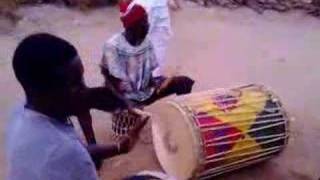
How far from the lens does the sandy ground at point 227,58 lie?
476cm

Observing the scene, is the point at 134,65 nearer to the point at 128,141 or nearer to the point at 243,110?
the point at 243,110

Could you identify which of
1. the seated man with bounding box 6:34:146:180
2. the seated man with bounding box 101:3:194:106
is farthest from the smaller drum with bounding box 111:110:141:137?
the seated man with bounding box 6:34:146:180

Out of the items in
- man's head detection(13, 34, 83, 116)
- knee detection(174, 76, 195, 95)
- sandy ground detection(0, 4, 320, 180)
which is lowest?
sandy ground detection(0, 4, 320, 180)

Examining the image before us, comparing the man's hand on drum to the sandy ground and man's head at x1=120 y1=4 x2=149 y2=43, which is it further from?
man's head at x1=120 y1=4 x2=149 y2=43

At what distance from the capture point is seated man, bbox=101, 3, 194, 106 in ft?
14.9

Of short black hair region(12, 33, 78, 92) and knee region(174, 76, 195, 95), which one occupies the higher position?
short black hair region(12, 33, 78, 92)

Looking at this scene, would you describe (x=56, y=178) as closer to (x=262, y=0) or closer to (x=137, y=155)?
(x=137, y=155)

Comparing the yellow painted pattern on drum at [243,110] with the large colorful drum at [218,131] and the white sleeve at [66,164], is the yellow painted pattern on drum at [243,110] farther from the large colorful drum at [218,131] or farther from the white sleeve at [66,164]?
the white sleeve at [66,164]

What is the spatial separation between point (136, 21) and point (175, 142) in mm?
808

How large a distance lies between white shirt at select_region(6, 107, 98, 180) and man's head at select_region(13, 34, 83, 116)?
2.0 inches

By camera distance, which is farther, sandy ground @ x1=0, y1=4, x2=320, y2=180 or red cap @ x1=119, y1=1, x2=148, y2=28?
sandy ground @ x1=0, y1=4, x2=320, y2=180

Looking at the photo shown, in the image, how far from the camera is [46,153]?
7.00 ft

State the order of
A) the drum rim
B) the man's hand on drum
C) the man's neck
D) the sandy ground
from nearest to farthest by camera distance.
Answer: the man's hand on drum
the drum rim
the man's neck
the sandy ground

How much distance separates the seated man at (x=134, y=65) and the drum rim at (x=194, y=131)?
0.45m
